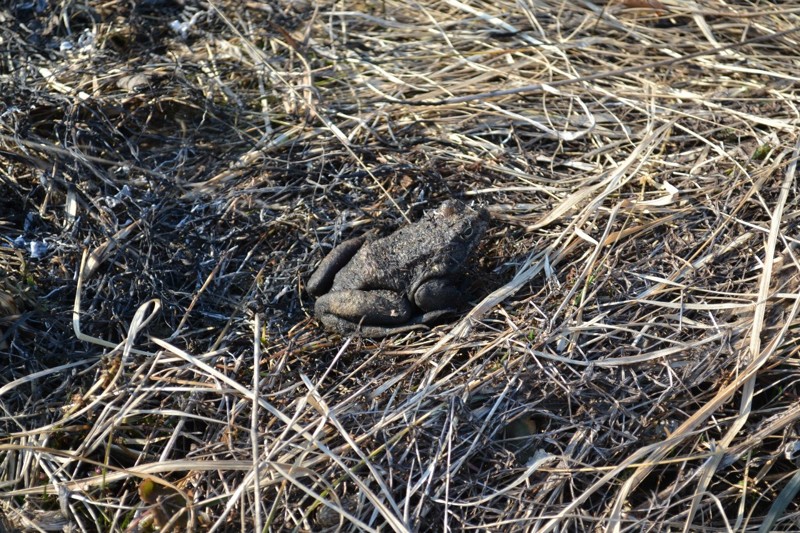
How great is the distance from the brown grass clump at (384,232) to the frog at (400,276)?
5.4 inches

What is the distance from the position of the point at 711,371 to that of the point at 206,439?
8.13ft

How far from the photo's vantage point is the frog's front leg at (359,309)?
4.07 meters

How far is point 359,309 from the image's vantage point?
13.3 ft

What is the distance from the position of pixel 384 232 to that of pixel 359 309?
2.39 feet

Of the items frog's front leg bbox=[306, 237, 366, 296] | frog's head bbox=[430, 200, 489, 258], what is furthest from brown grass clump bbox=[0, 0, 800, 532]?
frog's head bbox=[430, 200, 489, 258]

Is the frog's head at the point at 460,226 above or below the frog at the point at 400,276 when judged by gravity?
above

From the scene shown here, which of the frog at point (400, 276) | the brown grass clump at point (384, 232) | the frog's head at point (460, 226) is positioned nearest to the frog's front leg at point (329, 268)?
the frog at point (400, 276)

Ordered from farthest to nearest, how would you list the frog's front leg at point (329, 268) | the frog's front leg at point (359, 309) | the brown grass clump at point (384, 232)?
the frog's front leg at point (329, 268) < the frog's front leg at point (359, 309) < the brown grass clump at point (384, 232)

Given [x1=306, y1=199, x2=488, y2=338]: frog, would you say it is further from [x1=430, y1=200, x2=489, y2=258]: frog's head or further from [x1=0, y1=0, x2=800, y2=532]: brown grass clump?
[x1=0, y1=0, x2=800, y2=532]: brown grass clump

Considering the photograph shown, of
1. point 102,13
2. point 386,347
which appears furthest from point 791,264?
point 102,13

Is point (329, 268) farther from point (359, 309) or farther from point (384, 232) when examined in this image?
point (384, 232)

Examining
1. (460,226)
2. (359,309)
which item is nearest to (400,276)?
(359,309)

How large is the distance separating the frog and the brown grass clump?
14 cm

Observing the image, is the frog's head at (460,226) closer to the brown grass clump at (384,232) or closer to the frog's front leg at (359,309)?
the brown grass clump at (384,232)
